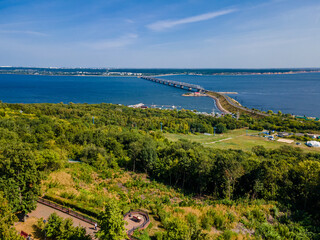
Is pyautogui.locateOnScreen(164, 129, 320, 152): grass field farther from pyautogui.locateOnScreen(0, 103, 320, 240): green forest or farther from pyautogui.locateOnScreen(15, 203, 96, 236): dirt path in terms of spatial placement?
pyautogui.locateOnScreen(15, 203, 96, 236): dirt path

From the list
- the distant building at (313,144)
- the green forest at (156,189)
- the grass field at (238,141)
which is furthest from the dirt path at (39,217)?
the distant building at (313,144)

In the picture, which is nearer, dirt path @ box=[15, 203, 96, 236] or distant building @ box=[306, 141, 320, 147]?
dirt path @ box=[15, 203, 96, 236]

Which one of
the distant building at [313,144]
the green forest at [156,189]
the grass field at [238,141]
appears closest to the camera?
the green forest at [156,189]

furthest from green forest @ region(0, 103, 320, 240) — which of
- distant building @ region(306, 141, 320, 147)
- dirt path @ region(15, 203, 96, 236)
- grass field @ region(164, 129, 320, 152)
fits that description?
distant building @ region(306, 141, 320, 147)

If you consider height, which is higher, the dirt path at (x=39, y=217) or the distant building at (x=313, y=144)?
the dirt path at (x=39, y=217)

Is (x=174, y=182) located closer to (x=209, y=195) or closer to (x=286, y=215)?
(x=209, y=195)

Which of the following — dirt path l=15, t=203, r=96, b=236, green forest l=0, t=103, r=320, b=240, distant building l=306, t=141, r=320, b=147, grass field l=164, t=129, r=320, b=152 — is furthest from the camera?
distant building l=306, t=141, r=320, b=147

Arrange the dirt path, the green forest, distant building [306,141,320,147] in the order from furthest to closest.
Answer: distant building [306,141,320,147], the dirt path, the green forest

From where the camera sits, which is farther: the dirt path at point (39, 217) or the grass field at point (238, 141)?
the grass field at point (238, 141)

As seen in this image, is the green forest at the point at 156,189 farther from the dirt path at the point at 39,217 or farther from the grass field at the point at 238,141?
the grass field at the point at 238,141
